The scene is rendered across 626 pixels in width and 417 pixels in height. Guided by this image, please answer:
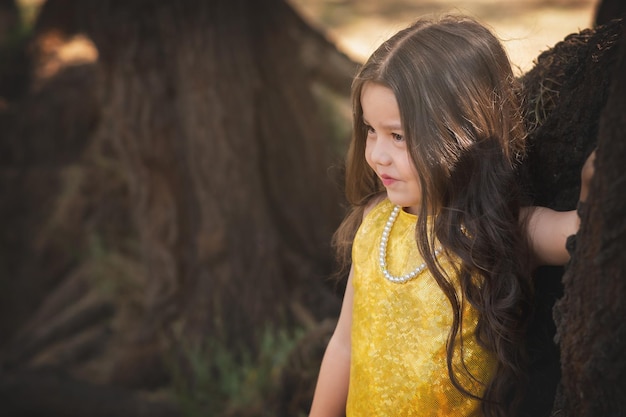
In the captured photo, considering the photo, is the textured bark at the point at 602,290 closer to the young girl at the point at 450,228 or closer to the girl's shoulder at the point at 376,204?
the young girl at the point at 450,228

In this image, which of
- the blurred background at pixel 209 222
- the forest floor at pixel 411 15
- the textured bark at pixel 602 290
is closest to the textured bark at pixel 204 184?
the blurred background at pixel 209 222

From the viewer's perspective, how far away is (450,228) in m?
1.65

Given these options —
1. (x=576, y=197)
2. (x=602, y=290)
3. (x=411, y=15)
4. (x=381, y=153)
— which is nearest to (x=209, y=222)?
(x=381, y=153)

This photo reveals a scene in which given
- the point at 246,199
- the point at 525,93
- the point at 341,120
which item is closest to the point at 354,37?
the point at 341,120

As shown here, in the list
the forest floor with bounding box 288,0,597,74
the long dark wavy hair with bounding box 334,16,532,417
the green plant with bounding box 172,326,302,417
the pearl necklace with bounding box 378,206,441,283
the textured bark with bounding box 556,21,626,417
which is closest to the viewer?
the textured bark with bounding box 556,21,626,417

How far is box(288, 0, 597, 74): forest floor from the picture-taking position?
7.40 meters

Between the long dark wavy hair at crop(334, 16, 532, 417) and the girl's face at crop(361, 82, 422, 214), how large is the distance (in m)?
0.03

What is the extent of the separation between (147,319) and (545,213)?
2.89m

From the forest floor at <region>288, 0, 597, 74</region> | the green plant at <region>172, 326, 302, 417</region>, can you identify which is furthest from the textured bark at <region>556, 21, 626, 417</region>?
the forest floor at <region>288, 0, 597, 74</region>

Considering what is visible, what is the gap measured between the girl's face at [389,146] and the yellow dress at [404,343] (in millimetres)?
110

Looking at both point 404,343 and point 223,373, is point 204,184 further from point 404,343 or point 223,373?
point 404,343

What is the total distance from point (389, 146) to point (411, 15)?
24.1ft

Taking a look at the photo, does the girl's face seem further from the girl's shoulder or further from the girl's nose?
the girl's shoulder

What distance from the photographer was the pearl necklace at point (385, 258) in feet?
5.66
